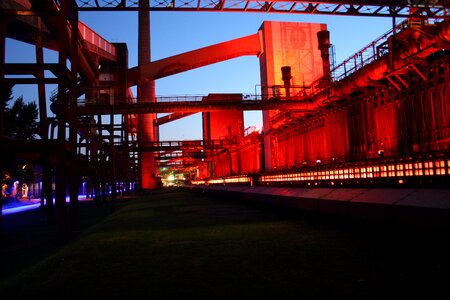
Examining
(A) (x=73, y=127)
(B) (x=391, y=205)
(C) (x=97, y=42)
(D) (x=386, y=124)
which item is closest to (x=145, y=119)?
(C) (x=97, y=42)

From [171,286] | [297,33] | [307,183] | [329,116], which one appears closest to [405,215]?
[171,286]

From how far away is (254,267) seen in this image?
4.59 meters

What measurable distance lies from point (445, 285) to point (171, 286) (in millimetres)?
2616

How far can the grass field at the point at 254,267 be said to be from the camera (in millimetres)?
3643

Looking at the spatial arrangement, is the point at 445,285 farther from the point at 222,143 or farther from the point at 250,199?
the point at 222,143

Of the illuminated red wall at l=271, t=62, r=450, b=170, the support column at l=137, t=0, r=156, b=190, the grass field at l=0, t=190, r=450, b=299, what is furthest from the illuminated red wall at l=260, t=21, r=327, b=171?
the grass field at l=0, t=190, r=450, b=299

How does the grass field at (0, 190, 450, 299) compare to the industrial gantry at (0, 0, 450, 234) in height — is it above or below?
below

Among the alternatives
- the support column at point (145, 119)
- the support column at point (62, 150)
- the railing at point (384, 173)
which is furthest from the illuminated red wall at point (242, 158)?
the support column at point (62, 150)

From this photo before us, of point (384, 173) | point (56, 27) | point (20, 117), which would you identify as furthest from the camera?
point (20, 117)

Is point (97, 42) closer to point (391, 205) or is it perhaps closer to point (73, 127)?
point (73, 127)

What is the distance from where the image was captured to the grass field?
364 centimetres

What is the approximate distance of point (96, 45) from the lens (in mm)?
42344

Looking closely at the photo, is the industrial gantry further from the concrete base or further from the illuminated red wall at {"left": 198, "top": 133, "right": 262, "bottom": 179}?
the concrete base

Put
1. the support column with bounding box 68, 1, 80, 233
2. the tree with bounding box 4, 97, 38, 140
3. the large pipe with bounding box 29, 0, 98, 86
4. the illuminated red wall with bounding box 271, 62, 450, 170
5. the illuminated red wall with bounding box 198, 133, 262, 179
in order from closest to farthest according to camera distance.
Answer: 1. the large pipe with bounding box 29, 0, 98, 86
2. the support column with bounding box 68, 1, 80, 233
3. the illuminated red wall with bounding box 271, 62, 450, 170
4. the tree with bounding box 4, 97, 38, 140
5. the illuminated red wall with bounding box 198, 133, 262, 179
